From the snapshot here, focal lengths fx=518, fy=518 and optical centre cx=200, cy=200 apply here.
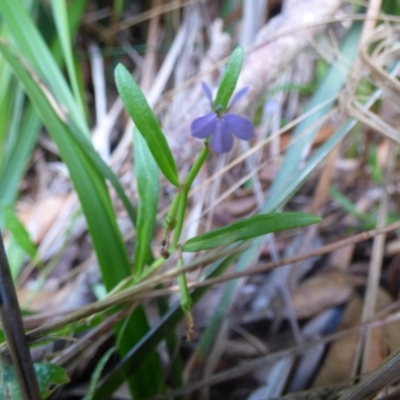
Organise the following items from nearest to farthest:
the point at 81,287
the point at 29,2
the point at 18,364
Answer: the point at 18,364 < the point at 81,287 < the point at 29,2

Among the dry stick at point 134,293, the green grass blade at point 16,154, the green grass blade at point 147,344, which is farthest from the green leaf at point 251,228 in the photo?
the green grass blade at point 16,154

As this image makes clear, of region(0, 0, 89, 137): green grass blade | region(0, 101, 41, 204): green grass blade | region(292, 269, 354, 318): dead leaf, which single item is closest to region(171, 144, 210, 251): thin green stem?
region(0, 0, 89, 137): green grass blade

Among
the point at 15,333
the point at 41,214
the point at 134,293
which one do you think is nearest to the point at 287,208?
the point at 41,214

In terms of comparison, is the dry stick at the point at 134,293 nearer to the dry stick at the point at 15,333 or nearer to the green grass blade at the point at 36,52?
the dry stick at the point at 15,333

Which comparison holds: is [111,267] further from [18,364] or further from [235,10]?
[235,10]

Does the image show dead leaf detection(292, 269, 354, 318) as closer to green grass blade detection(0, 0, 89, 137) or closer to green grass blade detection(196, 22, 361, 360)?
green grass blade detection(196, 22, 361, 360)

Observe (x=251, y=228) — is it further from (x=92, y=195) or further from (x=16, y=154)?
(x=16, y=154)

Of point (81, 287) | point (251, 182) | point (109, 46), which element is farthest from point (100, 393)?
point (109, 46)
